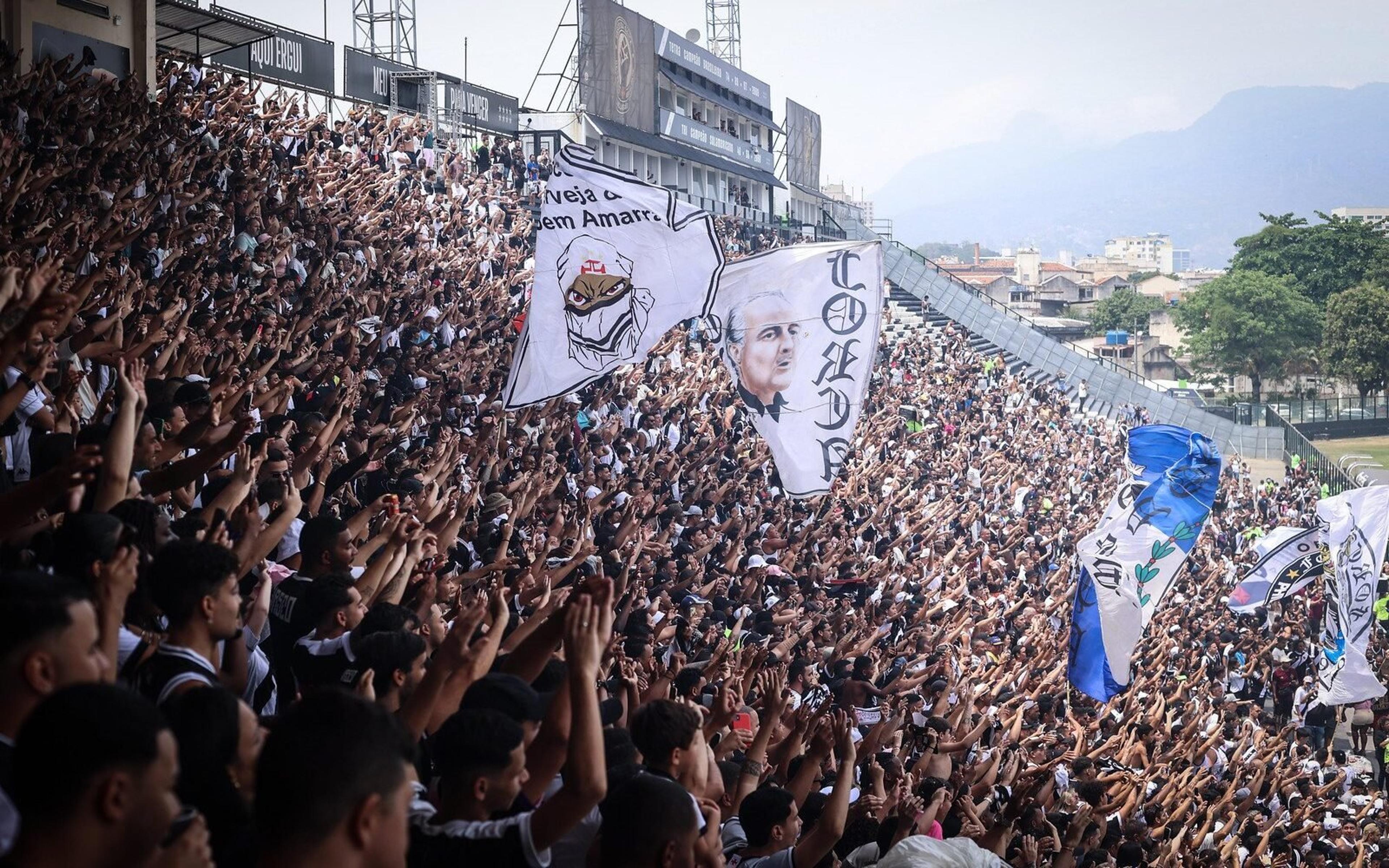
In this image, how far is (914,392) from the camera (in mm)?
29562

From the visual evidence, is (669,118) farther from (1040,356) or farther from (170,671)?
(170,671)

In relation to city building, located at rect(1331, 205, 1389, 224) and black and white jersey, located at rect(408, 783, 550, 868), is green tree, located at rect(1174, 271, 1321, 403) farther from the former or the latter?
black and white jersey, located at rect(408, 783, 550, 868)

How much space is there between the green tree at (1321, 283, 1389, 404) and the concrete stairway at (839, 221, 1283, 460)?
19905mm

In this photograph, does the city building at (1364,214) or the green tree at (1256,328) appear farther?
the city building at (1364,214)

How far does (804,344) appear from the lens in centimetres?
1005

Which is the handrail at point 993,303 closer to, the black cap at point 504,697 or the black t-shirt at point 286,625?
the black t-shirt at point 286,625

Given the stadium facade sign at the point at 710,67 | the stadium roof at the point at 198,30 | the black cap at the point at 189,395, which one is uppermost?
the stadium facade sign at the point at 710,67

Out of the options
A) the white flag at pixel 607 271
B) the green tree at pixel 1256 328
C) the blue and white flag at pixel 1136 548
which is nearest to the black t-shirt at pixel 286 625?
the white flag at pixel 607 271

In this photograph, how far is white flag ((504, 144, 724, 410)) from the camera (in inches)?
377

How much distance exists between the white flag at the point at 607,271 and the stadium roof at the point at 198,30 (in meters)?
9.54

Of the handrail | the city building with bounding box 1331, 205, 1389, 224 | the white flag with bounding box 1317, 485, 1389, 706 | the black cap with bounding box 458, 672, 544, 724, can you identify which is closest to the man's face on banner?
the black cap with bounding box 458, 672, 544, 724

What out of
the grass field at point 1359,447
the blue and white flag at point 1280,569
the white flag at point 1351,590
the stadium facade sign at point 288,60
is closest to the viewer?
the white flag at point 1351,590

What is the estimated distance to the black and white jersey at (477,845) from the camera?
9.39 feet

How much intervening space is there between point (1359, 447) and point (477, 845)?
5595 centimetres
